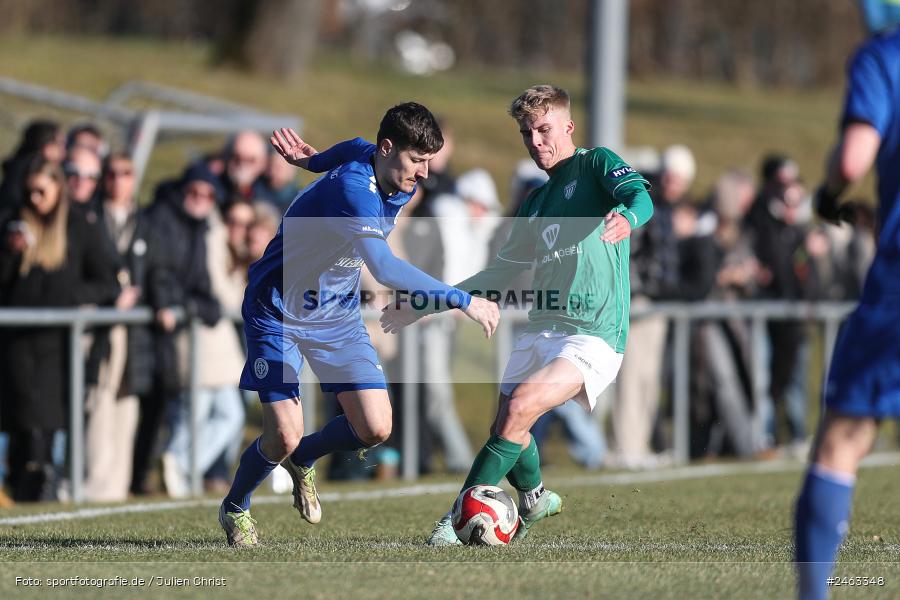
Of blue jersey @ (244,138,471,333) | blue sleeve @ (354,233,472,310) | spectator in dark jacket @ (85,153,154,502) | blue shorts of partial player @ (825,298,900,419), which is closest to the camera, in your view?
blue shorts of partial player @ (825,298,900,419)

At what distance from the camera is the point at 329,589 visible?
580cm

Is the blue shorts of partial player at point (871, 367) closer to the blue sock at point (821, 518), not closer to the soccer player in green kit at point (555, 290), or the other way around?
the blue sock at point (821, 518)

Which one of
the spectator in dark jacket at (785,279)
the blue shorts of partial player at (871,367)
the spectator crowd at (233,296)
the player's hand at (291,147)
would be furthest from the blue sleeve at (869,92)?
the spectator in dark jacket at (785,279)

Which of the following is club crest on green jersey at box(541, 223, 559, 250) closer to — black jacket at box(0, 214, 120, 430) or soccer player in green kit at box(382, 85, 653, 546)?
soccer player in green kit at box(382, 85, 653, 546)

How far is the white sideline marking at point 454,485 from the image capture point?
29.9 feet

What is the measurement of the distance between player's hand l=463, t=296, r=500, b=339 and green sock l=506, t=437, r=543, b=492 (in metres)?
1.16

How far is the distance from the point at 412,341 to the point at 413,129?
527 centimetres

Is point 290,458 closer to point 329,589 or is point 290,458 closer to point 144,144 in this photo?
point 329,589

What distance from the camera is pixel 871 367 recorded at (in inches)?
205

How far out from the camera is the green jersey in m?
7.59

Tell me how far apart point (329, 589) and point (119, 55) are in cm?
2571

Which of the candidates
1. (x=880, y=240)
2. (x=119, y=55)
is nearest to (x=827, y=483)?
(x=880, y=240)

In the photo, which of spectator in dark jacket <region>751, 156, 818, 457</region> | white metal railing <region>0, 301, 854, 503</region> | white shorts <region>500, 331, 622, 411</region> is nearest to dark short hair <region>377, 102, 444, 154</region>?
white shorts <region>500, 331, 622, 411</region>

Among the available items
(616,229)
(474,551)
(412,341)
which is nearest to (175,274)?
(412,341)
